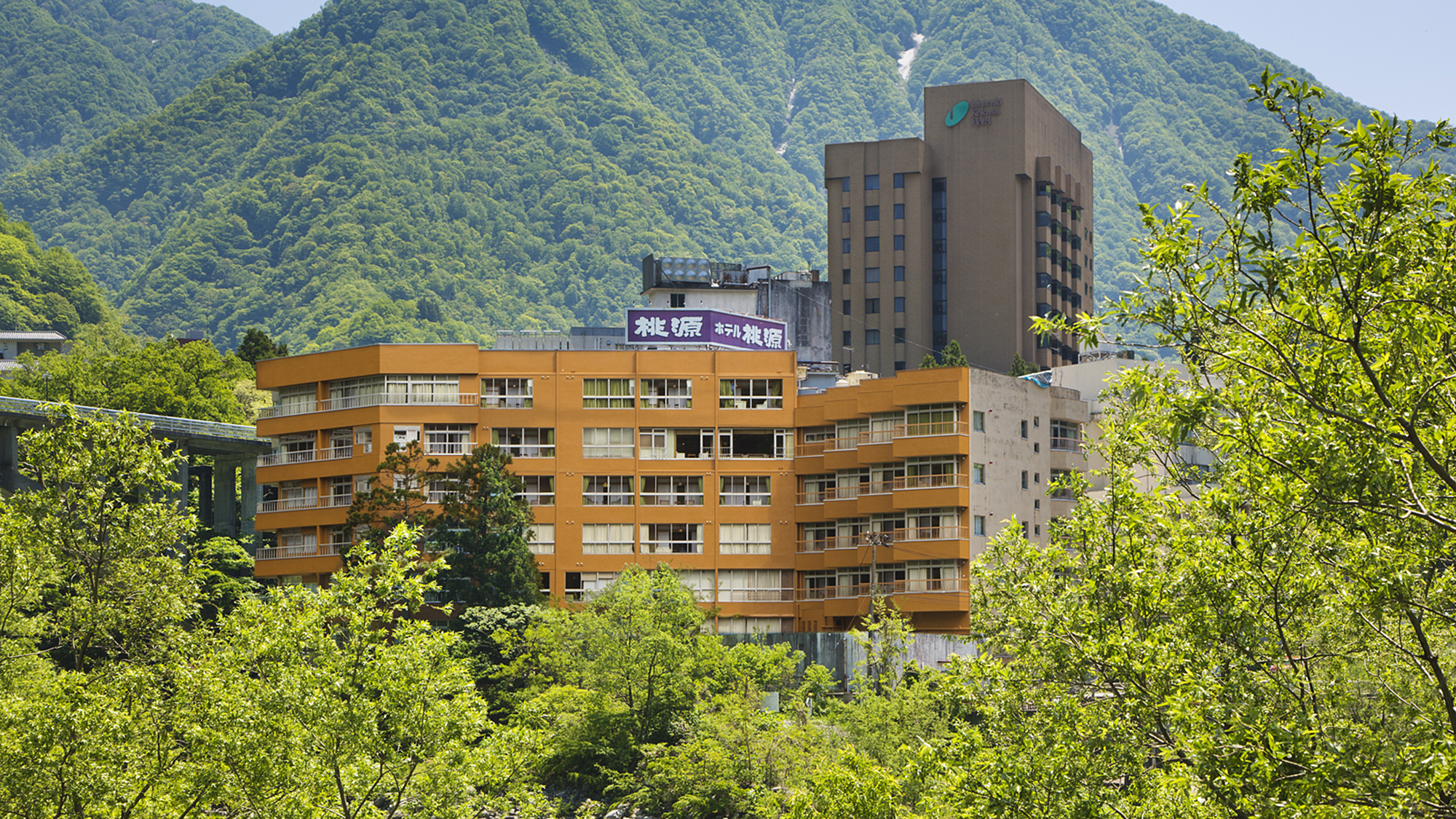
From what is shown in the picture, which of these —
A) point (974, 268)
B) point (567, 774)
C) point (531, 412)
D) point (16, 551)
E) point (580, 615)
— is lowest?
point (567, 774)

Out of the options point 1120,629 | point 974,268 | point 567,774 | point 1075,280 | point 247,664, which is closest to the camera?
point 1120,629

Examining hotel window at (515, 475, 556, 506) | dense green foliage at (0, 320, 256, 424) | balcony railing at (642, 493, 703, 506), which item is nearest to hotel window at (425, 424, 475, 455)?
hotel window at (515, 475, 556, 506)

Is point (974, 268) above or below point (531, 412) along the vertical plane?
above

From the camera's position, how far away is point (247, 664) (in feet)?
123

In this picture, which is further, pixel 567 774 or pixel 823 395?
pixel 823 395

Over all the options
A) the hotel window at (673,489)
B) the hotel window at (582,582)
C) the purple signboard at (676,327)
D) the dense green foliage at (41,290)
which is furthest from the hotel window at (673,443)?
the dense green foliage at (41,290)

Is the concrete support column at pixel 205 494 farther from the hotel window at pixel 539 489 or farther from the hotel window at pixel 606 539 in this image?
the hotel window at pixel 606 539

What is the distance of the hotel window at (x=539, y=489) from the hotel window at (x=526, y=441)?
144 cm

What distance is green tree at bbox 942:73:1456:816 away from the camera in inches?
798

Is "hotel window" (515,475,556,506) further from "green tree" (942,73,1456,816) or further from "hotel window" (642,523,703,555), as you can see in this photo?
"green tree" (942,73,1456,816)

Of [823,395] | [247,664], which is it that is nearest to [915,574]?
[823,395]

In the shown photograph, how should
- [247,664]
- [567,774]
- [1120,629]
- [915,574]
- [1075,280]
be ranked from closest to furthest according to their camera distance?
1. [1120,629]
2. [247,664]
3. [567,774]
4. [915,574]
5. [1075,280]

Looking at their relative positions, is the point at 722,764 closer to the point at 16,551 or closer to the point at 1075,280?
the point at 16,551

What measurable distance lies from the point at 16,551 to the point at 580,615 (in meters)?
44.6
